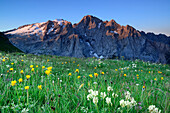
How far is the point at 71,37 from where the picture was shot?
126125 millimetres

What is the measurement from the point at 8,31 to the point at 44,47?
148ft

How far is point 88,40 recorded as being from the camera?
5551 inches

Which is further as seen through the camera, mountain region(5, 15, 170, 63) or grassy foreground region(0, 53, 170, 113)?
mountain region(5, 15, 170, 63)

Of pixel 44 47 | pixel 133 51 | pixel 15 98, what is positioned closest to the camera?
pixel 15 98

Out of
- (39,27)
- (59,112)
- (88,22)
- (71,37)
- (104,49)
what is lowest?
(59,112)

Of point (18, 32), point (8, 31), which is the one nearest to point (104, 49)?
point (18, 32)

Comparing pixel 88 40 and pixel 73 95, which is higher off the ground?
pixel 88 40

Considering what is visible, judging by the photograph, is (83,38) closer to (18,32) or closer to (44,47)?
(44,47)

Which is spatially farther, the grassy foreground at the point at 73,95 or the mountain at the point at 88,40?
the mountain at the point at 88,40

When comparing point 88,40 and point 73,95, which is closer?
point 73,95

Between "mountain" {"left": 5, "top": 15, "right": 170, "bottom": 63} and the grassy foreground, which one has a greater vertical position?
"mountain" {"left": 5, "top": 15, "right": 170, "bottom": 63}

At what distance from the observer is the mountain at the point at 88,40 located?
390ft

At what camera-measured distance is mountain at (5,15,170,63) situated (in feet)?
390

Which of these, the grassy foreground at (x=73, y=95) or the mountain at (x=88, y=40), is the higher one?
the mountain at (x=88, y=40)
